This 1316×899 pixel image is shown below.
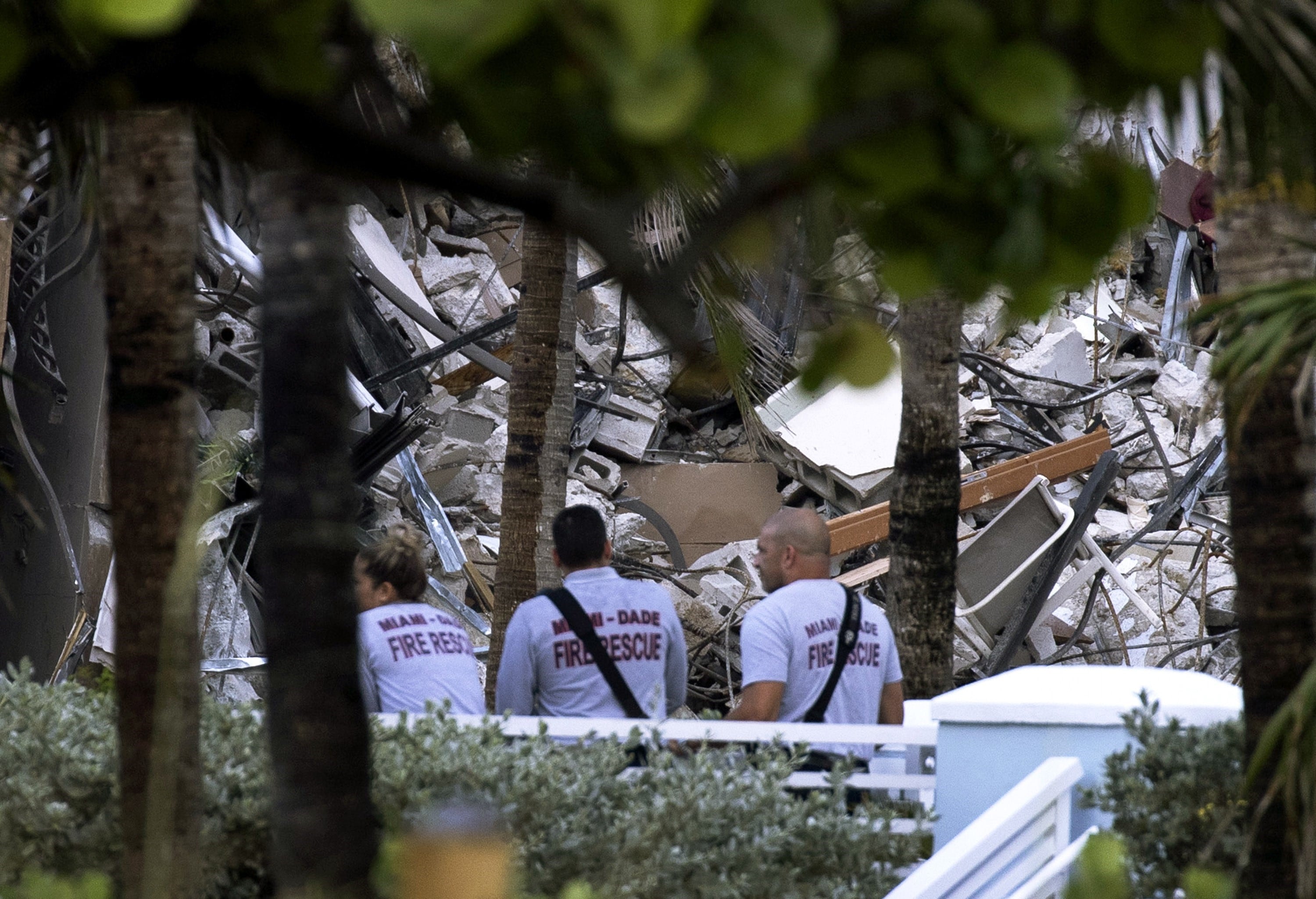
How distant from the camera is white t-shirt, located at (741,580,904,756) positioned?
4.46 m

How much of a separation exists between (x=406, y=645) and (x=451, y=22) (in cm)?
387

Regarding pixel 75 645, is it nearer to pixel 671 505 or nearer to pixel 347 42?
pixel 671 505

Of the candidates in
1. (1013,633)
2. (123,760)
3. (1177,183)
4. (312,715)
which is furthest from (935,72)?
(1177,183)

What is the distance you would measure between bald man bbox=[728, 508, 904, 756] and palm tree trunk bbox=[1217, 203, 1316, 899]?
135 centimetres

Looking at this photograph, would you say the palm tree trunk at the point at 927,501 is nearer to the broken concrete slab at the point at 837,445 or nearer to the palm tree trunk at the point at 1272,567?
the palm tree trunk at the point at 1272,567

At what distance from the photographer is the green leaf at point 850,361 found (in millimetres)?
1219

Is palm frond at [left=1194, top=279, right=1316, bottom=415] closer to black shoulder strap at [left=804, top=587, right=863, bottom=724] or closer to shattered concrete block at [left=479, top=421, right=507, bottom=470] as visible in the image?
black shoulder strap at [left=804, top=587, right=863, bottom=724]

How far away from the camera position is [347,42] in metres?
1.46

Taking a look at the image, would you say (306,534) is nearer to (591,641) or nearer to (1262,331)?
(1262,331)

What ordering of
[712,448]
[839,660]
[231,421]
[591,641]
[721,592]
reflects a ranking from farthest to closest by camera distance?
[712,448], [721,592], [231,421], [839,660], [591,641]

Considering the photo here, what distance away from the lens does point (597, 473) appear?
12.5 meters

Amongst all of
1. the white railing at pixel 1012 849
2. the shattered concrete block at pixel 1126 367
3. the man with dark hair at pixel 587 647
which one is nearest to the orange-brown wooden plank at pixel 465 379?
the shattered concrete block at pixel 1126 367

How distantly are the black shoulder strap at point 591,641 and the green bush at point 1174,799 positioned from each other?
1.50m

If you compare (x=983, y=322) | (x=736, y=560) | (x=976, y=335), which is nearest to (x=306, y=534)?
(x=736, y=560)
